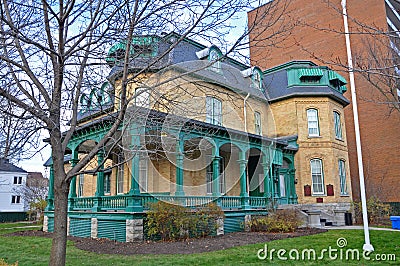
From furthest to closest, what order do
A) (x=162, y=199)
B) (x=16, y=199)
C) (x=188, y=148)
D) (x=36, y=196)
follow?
(x=16, y=199) < (x=36, y=196) < (x=188, y=148) < (x=162, y=199)

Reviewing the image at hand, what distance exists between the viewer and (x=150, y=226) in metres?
11.5

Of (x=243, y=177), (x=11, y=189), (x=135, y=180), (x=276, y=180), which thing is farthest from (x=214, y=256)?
(x=11, y=189)

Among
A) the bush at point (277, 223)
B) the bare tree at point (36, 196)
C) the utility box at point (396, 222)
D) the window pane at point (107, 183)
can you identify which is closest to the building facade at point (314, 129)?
the utility box at point (396, 222)

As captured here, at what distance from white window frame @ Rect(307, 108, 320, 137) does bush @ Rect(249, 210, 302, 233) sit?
25.1 ft

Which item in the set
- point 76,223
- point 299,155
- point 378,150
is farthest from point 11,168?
point 378,150

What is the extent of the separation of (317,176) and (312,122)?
337 centimetres

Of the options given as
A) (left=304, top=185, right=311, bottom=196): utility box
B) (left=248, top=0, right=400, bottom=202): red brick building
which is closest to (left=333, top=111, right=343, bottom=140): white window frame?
(left=248, top=0, right=400, bottom=202): red brick building

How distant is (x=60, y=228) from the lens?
541 centimetres

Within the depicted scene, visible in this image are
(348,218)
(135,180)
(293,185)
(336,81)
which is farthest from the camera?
(336,81)

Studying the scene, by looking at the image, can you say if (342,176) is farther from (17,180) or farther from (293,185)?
(17,180)

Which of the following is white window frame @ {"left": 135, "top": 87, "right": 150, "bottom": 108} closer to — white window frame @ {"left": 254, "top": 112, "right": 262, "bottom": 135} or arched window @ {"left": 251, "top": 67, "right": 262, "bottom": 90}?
white window frame @ {"left": 254, "top": 112, "right": 262, "bottom": 135}

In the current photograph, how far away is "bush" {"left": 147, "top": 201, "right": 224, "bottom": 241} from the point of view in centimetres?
1140

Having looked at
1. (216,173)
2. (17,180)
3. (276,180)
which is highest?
(17,180)

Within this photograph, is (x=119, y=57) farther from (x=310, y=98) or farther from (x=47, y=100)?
(x=310, y=98)
